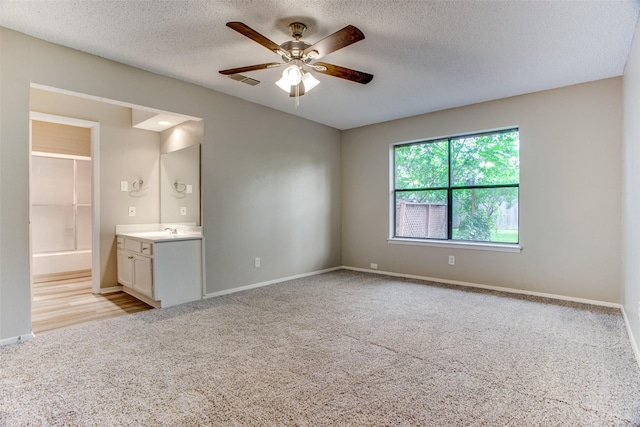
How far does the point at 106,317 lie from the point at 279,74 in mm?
3075

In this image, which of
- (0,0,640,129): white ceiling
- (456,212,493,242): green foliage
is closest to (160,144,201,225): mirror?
(0,0,640,129): white ceiling

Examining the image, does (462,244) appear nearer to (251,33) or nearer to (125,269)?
(251,33)

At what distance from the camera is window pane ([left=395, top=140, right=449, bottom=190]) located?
16.1 ft

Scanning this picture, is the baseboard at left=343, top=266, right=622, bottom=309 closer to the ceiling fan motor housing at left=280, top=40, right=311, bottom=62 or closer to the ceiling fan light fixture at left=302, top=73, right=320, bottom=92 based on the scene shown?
the ceiling fan light fixture at left=302, top=73, right=320, bottom=92

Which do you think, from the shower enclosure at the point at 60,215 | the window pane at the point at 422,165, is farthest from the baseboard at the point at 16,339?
the window pane at the point at 422,165

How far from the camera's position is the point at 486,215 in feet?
14.7

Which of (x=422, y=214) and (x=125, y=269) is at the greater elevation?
(x=422, y=214)

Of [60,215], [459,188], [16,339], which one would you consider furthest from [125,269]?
[459,188]

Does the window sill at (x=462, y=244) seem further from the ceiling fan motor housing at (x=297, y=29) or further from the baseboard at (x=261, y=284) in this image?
the ceiling fan motor housing at (x=297, y=29)

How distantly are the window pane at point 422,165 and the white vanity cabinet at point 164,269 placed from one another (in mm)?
3229

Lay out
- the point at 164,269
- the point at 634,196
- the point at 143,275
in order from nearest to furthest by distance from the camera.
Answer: the point at 634,196 → the point at 164,269 → the point at 143,275

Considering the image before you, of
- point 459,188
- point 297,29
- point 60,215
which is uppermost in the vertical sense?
point 297,29

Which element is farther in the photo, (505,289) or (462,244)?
(462,244)

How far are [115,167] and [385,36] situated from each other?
385 cm
